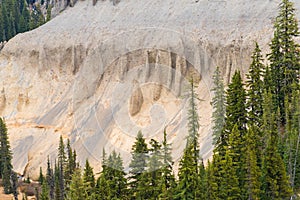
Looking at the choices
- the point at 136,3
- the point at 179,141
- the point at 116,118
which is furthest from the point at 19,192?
the point at 136,3

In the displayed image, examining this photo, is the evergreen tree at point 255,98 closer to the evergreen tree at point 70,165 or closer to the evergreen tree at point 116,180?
the evergreen tree at point 116,180

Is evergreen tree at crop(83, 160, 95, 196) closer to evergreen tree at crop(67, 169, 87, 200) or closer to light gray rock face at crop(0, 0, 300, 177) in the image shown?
evergreen tree at crop(67, 169, 87, 200)

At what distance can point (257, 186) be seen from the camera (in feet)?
110

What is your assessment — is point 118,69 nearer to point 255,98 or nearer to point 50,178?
point 50,178

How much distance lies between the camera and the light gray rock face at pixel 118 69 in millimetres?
52500

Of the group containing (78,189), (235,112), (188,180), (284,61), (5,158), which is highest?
(284,61)

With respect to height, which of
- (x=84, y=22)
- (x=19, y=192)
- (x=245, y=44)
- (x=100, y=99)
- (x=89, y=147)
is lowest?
(x=19, y=192)

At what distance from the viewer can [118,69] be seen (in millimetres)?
60656

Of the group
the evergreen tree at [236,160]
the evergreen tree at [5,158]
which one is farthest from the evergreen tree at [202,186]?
the evergreen tree at [5,158]

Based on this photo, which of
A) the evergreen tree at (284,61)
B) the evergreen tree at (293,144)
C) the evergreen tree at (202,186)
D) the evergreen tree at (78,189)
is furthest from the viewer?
the evergreen tree at (284,61)

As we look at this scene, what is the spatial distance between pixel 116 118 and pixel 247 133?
80.2ft

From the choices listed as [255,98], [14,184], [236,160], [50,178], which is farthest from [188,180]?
[14,184]

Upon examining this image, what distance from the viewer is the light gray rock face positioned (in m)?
52.5

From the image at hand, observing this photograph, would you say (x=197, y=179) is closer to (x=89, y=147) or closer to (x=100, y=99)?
(x=89, y=147)
